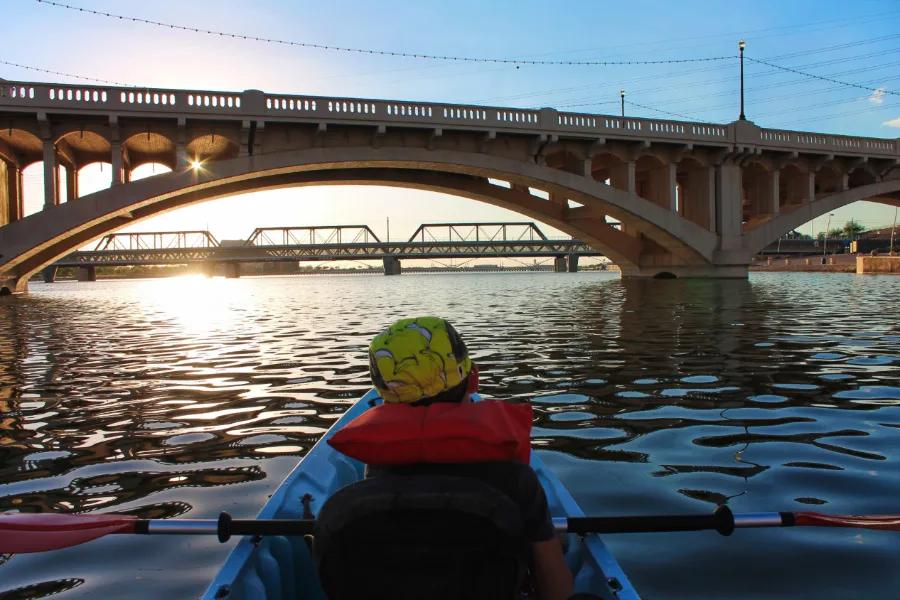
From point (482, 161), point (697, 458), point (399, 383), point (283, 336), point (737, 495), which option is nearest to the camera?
point (399, 383)

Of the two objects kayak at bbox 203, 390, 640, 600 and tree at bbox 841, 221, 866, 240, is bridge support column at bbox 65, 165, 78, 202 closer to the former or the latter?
kayak at bbox 203, 390, 640, 600

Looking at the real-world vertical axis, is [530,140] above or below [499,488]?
above

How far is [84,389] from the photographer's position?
8.59 m

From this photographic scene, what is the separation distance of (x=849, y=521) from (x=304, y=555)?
2663 mm

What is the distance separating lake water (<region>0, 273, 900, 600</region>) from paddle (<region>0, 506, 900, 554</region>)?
350 mm

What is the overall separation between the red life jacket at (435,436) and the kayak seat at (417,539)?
92 millimetres

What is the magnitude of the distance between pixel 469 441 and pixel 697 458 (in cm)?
382

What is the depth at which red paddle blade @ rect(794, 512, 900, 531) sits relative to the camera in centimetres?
308

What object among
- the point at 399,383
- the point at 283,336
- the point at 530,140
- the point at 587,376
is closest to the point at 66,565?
the point at 399,383

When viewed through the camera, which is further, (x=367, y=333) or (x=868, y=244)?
(x=868, y=244)

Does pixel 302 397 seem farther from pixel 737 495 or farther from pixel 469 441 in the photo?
pixel 469 441

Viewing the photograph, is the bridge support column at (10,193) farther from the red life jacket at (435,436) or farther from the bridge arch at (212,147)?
the red life jacket at (435,436)

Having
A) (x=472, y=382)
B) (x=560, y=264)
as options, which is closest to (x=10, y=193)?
(x=472, y=382)

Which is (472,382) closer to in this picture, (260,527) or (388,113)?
(260,527)
